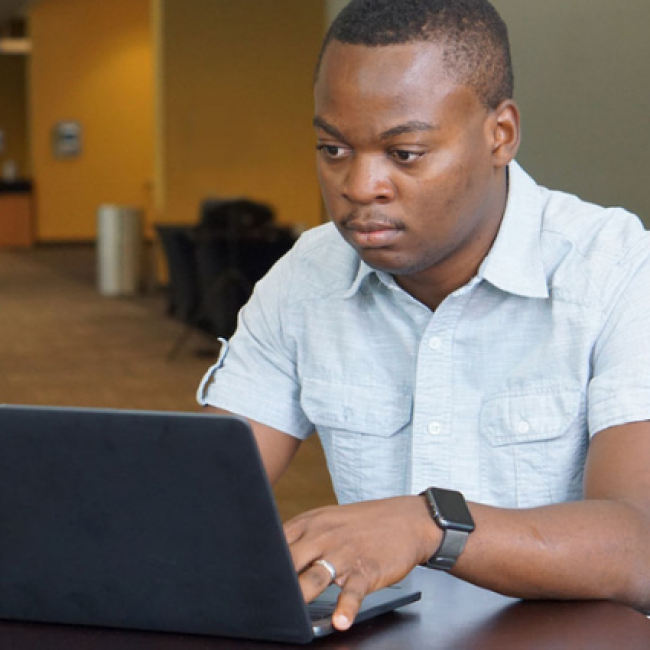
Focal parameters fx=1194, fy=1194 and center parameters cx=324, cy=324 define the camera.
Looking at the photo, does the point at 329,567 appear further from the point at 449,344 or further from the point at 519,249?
the point at 519,249

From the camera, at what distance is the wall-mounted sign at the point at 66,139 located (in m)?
18.2

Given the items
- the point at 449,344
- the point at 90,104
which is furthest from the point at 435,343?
the point at 90,104

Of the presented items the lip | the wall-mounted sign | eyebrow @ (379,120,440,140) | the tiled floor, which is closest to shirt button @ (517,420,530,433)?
the lip

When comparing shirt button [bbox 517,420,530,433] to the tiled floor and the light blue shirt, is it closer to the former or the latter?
the light blue shirt

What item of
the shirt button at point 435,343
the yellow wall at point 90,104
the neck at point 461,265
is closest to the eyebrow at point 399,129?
the neck at point 461,265

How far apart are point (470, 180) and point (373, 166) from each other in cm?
15

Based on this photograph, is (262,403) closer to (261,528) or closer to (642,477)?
(642,477)

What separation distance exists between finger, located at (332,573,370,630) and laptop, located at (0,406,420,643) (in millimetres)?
19

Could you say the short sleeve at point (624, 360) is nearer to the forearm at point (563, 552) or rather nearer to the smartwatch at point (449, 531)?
the forearm at point (563, 552)

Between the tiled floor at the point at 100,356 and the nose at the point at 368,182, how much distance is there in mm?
2754

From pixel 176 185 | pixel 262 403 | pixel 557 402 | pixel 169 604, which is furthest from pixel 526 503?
pixel 176 185

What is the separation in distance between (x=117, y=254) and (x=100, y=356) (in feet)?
14.5

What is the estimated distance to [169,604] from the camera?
3.70ft

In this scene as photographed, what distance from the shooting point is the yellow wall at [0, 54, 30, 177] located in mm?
24766
